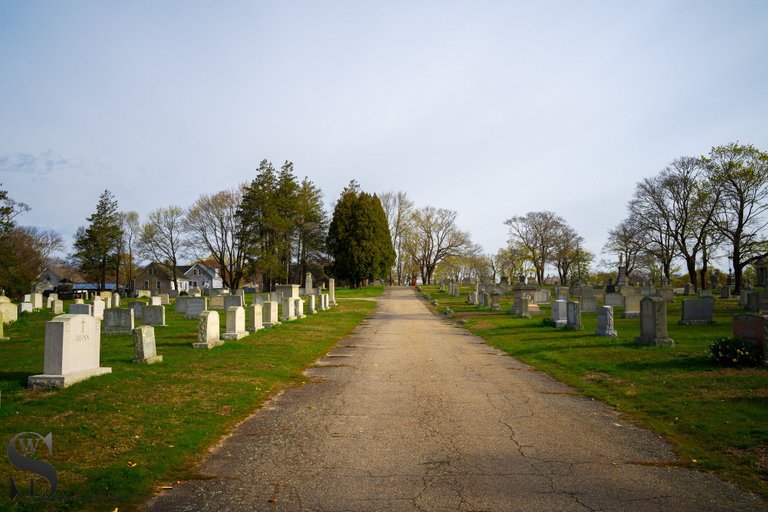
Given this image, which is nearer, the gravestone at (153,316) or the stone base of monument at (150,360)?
the stone base of monument at (150,360)

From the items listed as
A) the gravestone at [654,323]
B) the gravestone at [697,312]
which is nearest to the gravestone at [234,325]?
the gravestone at [654,323]

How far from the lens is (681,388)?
8.82 metres

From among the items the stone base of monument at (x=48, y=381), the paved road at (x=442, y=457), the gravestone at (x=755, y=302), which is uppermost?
the gravestone at (x=755, y=302)

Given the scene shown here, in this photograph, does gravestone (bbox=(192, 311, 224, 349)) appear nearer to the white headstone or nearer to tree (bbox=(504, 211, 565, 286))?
the white headstone

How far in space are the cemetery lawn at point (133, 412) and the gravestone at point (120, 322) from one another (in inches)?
128

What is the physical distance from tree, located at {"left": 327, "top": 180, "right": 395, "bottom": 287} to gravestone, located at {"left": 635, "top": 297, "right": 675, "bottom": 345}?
50.9 metres

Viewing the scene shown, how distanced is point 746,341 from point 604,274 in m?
78.9

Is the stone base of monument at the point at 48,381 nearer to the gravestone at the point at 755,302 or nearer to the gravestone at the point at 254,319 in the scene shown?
the gravestone at the point at 254,319

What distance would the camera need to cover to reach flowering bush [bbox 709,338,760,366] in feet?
33.3

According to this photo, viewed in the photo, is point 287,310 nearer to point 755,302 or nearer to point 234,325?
point 234,325

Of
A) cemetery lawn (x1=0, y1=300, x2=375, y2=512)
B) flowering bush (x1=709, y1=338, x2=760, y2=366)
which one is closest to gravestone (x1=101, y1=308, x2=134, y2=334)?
cemetery lawn (x1=0, y1=300, x2=375, y2=512)

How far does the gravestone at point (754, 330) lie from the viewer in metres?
10.4

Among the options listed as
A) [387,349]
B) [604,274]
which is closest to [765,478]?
[387,349]

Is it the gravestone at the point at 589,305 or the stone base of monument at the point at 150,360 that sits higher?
the gravestone at the point at 589,305
